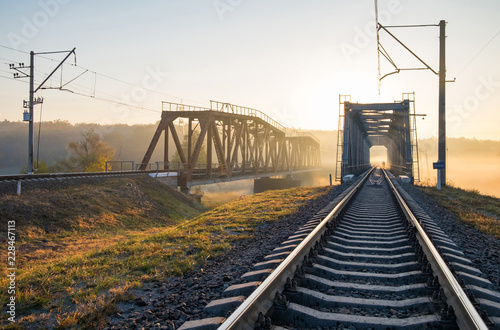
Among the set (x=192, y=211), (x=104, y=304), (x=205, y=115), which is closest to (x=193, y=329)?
(x=104, y=304)

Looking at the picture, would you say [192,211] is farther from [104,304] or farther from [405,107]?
[104,304]

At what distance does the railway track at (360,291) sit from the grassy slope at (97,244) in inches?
65.4

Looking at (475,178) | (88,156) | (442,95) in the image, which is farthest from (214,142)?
(475,178)

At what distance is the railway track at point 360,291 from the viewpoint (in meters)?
3.26

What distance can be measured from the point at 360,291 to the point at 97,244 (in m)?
8.82

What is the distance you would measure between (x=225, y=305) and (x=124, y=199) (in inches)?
628

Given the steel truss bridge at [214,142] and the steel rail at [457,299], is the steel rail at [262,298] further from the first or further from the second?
the steel truss bridge at [214,142]

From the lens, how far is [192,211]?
23328 millimetres

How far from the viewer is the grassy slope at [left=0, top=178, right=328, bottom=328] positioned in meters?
4.46

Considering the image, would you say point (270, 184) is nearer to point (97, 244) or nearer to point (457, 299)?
point (97, 244)

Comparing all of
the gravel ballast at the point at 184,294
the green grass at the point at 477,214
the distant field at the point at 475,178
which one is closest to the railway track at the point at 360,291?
the gravel ballast at the point at 184,294

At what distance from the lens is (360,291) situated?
4.18 metres

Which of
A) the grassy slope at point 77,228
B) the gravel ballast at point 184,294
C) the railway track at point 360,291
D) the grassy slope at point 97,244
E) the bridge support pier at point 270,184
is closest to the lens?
the railway track at point 360,291

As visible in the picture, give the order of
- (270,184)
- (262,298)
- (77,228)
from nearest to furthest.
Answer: (262,298)
(77,228)
(270,184)
